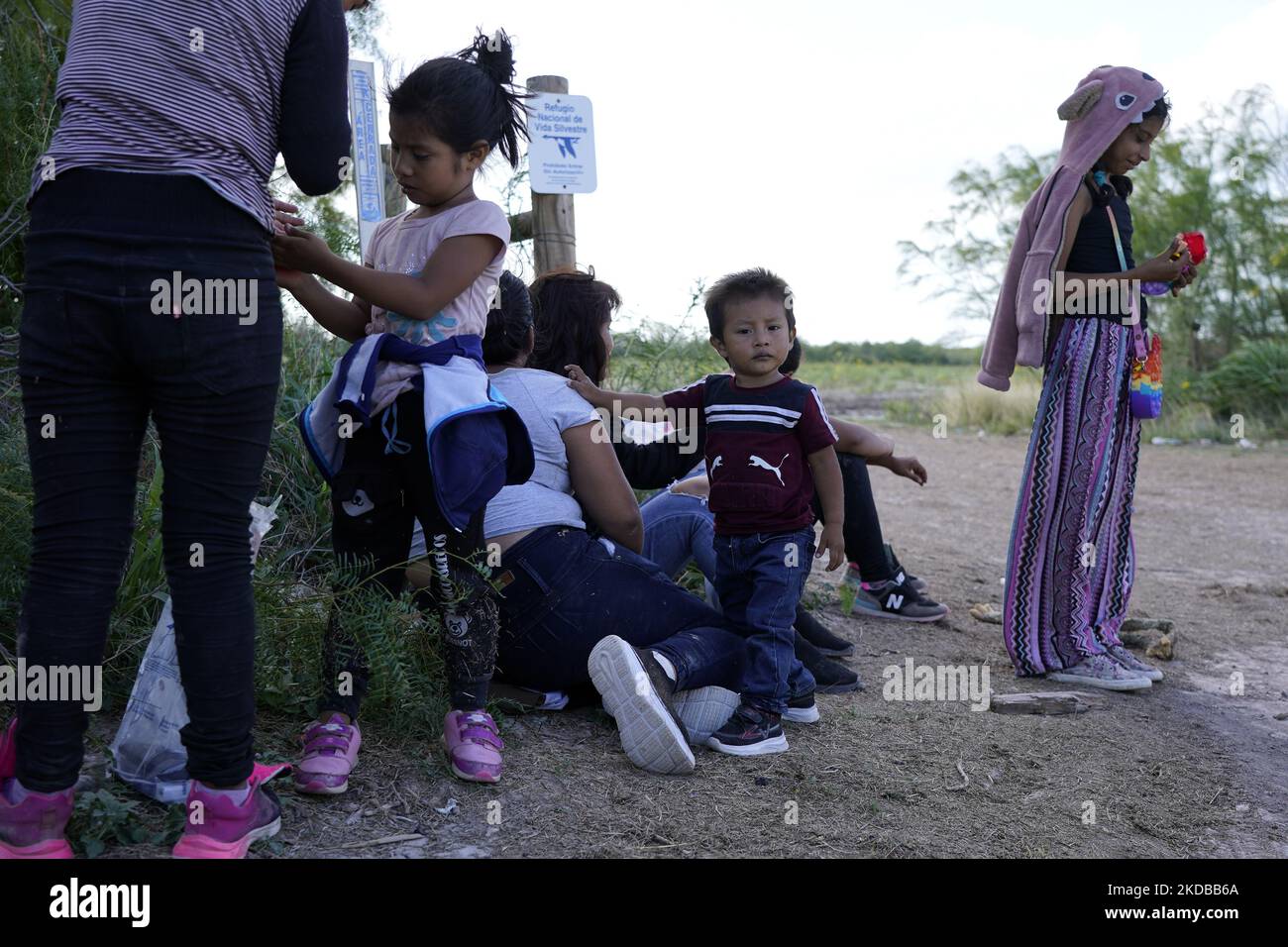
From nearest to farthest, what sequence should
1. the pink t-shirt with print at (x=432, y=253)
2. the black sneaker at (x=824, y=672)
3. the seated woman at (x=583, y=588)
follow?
1. the pink t-shirt with print at (x=432, y=253)
2. the seated woman at (x=583, y=588)
3. the black sneaker at (x=824, y=672)

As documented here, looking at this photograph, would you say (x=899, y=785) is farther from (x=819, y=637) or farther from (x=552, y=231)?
(x=552, y=231)

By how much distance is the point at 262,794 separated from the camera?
2.34 m

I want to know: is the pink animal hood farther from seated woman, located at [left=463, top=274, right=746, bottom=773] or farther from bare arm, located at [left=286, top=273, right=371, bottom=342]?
bare arm, located at [left=286, top=273, right=371, bottom=342]

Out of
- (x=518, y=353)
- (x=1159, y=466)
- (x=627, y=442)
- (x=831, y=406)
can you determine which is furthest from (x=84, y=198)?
(x=831, y=406)

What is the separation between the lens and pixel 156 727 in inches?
97.6

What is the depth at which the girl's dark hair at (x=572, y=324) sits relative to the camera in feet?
12.0

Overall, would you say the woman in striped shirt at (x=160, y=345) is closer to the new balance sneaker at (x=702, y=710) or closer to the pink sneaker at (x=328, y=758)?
the pink sneaker at (x=328, y=758)

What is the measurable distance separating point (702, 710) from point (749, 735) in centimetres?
14

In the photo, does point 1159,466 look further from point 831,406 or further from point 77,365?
point 77,365

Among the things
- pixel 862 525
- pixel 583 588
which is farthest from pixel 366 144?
pixel 862 525

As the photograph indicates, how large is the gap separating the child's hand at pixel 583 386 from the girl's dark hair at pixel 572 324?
125 millimetres

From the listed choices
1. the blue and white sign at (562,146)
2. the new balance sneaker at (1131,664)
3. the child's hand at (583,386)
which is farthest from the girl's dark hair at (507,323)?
the new balance sneaker at (1131,664)

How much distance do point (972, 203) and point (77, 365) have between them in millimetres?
16616

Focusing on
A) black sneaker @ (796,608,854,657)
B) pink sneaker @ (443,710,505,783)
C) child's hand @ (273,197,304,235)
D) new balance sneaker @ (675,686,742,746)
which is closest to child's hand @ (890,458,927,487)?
black sneaker @ (796,608,854,657)
